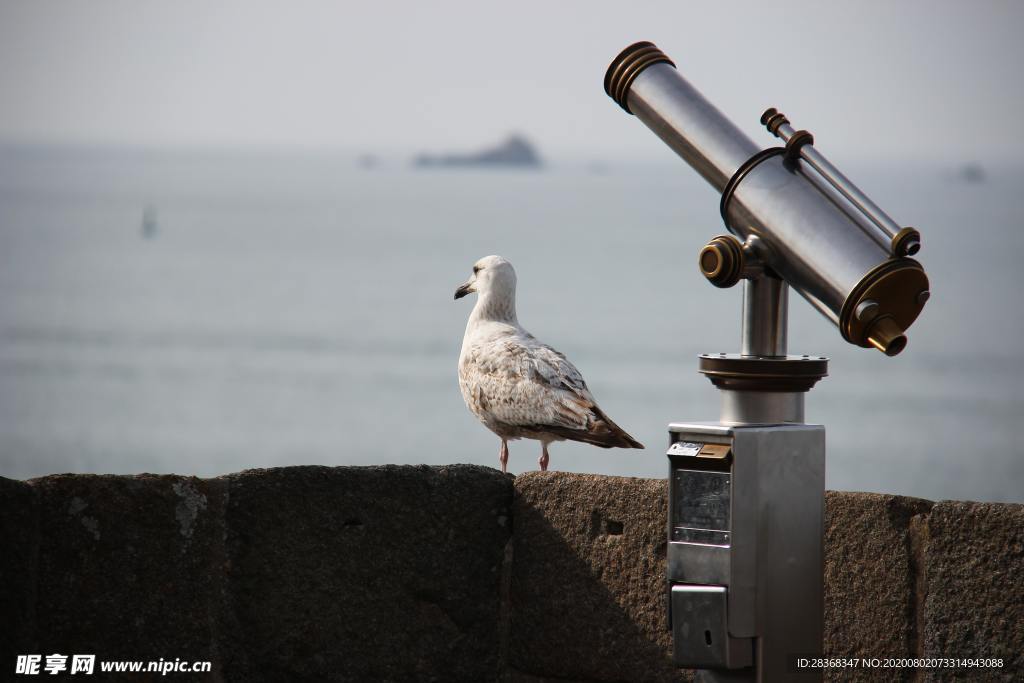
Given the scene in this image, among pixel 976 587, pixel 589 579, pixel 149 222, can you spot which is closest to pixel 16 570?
pixel 589 579

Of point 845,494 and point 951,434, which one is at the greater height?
point 951,434

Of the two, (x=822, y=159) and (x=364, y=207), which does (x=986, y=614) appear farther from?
(x=364, y=207)

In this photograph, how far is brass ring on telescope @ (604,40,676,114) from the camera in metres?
3.50

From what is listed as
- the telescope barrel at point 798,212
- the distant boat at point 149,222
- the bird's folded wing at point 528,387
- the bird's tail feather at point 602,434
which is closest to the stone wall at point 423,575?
the telescope barrel at point 798,212

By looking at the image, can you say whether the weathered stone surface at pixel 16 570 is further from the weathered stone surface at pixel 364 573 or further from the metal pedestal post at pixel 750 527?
the metal pedestal post at pixel 750 527

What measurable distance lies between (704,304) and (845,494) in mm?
77686

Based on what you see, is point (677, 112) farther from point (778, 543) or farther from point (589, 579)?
point (589, 579)

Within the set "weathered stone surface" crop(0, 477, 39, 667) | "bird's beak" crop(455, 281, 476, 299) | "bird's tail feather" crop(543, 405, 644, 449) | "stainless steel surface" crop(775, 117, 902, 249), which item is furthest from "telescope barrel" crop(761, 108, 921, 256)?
"bird's beak" crop(455, 281, 476, 299)

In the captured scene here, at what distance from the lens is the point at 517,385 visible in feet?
16.7

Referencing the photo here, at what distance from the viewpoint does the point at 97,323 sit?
→ 78688mm

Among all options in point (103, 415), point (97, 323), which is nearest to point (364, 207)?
point (97, 323)

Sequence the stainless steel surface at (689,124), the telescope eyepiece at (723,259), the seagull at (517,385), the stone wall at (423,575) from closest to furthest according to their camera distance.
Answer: the telescope eyepiece at (723,259), the stainless steel surface at (689,124), the stone wall at (423,575), the seagull at (517,385)

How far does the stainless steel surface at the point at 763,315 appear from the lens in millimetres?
3176

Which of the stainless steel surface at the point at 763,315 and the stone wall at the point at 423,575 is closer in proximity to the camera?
the stainless steel surface at the point at 763,315
